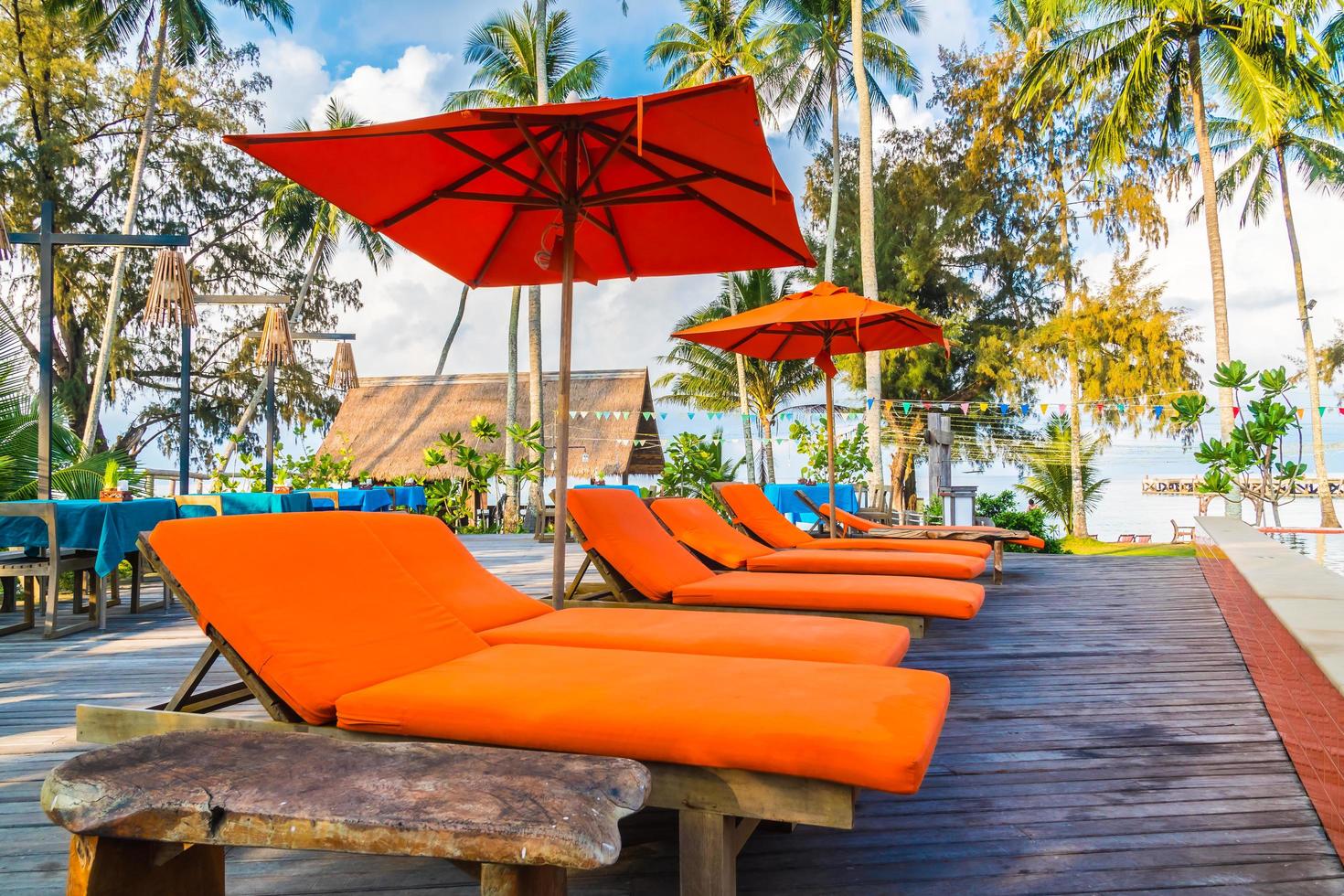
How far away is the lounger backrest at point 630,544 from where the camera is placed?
12.6 feet

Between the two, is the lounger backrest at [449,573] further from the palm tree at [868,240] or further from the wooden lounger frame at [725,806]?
the palm tree at [868,240]

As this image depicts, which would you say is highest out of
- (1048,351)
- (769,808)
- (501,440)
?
(1048,351)

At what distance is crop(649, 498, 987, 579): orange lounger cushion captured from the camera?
4.51 meters

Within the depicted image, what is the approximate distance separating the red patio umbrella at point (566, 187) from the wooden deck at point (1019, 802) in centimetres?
168

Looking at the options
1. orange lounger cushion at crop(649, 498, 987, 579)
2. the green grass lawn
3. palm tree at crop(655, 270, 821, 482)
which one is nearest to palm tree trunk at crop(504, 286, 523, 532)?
palm tree at crop(655, 270, 821, 482)

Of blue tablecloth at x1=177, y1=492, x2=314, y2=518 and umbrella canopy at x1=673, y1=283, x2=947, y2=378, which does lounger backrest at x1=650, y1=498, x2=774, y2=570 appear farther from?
blue tablecloth at x1=177, y1=492, x2=314, y2=518

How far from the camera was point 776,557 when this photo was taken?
4859 millimetres

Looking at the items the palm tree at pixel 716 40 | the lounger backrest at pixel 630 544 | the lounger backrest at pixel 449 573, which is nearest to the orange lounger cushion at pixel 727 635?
the lounger backrest at pixel 449 573

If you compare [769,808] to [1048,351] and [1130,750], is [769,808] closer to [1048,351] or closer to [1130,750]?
[1130,750]

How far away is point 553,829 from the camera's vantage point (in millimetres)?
1082

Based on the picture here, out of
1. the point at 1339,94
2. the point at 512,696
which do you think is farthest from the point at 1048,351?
the point at 512,696

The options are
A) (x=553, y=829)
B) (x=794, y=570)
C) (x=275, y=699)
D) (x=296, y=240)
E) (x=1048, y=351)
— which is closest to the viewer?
(x=553, y=829)

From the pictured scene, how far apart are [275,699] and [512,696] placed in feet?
1.95

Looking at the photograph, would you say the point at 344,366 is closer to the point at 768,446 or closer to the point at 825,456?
the point at 825,456
